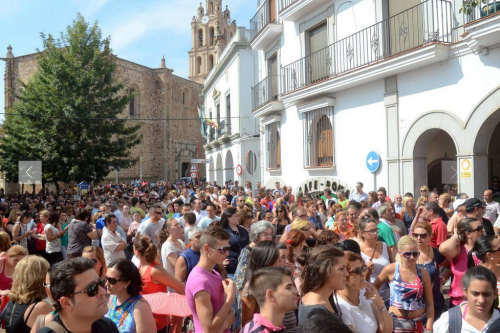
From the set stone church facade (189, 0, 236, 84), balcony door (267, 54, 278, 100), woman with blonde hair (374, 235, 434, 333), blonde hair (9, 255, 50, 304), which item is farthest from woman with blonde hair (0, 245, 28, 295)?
stone church facade (189, 0, 236, 84)

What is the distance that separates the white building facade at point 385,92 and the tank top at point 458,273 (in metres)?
5.35

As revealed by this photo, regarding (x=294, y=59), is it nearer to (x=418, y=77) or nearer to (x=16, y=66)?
(x=418, y=77)

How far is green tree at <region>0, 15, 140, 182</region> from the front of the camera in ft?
66.3

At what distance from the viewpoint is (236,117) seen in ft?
82.5

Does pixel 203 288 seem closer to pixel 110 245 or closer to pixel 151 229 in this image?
pixel 110 245

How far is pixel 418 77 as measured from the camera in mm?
10266

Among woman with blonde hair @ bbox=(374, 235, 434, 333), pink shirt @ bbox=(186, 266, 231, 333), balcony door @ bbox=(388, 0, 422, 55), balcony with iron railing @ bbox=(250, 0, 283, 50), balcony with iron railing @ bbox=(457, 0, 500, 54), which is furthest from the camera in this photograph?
balcony with iron railing @ bbox=(250, 0, 283, 50)

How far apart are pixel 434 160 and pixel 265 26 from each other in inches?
323

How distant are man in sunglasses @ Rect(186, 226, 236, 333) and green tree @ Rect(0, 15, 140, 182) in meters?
18.2

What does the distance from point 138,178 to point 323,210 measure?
36207 mm

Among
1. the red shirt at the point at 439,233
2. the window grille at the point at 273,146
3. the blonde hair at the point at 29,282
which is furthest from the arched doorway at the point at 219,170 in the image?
the blonde hair at the point at 29,282

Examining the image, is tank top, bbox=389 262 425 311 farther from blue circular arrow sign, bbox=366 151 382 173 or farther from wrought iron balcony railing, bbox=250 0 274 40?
wrought iron balcony railing, bbox=250 0 274 40

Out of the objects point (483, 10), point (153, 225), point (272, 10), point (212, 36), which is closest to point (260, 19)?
→ point (272, 10)

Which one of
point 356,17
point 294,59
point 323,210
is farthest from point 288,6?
point 323,210
